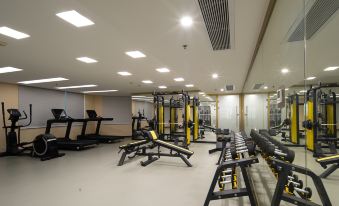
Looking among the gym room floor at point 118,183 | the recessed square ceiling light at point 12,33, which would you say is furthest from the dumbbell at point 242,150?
the recessed square ceiling light at point 12,33

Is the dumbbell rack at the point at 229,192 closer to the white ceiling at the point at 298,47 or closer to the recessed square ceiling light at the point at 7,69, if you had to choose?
the white ceiling at the point at 298,47

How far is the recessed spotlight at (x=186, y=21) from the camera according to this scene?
2.50 meters

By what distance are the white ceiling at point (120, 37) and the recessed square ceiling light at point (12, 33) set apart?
11 centimetres

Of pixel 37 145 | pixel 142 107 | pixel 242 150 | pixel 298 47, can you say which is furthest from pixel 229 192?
pixel 142 107

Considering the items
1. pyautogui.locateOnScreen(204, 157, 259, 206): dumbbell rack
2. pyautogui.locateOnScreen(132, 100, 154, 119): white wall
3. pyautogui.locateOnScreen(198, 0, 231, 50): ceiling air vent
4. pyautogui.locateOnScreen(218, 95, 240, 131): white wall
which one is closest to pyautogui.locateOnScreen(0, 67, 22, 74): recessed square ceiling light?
pyautogui.locateOnScreen(198, 0, 231, 50): ceiling air vent

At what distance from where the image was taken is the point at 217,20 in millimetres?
2518

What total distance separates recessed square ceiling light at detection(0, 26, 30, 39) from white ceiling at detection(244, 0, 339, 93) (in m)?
3.43

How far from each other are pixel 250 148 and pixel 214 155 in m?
2.55

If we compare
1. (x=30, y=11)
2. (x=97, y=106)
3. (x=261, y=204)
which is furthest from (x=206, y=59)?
(x=97, y=106)

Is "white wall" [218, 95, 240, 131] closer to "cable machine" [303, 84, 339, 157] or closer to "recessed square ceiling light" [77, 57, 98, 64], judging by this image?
"recessed square ceiling light" [77, 57, 98, 64]

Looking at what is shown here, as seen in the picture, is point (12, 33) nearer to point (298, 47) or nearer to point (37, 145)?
point (298, 47)

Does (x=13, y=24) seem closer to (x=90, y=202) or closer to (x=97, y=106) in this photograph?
(x=90, y=202)

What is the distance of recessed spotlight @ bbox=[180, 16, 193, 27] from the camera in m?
2.50

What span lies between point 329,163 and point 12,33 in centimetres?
406
